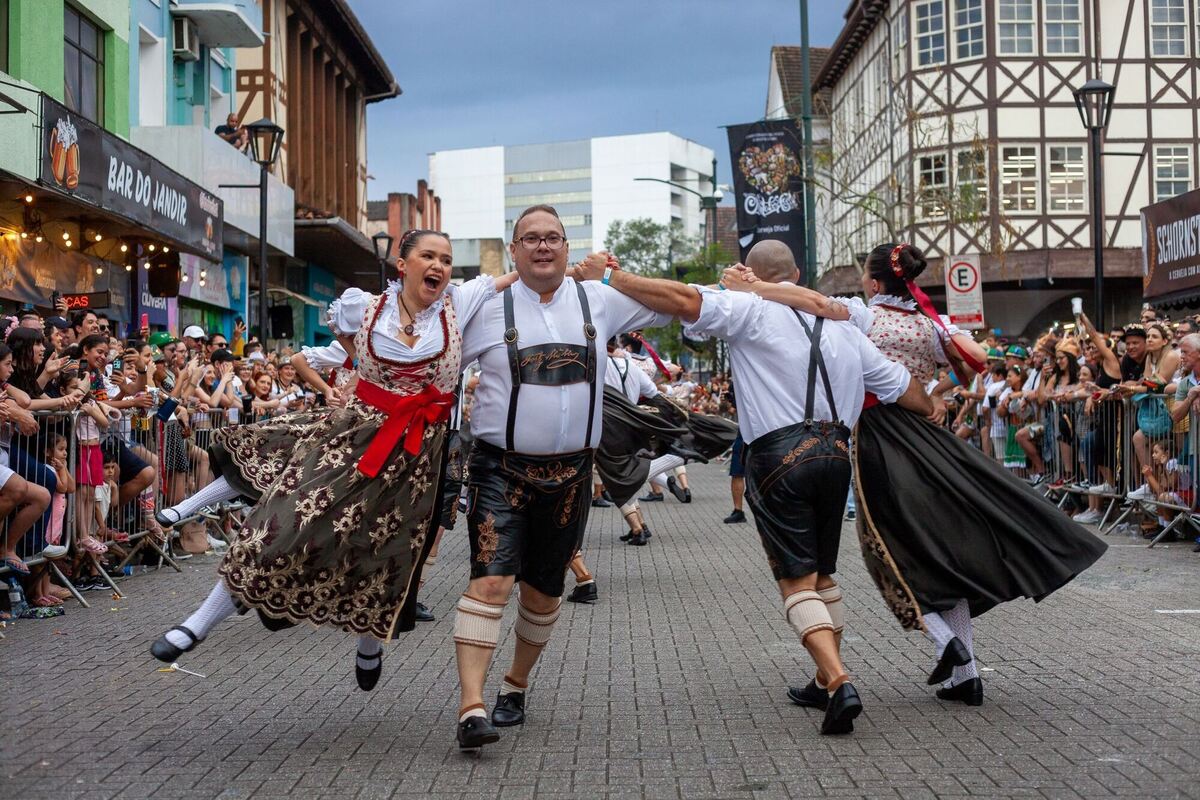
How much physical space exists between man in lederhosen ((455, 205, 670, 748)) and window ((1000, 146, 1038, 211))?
115 ft

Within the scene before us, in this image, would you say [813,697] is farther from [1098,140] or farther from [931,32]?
[931,32]

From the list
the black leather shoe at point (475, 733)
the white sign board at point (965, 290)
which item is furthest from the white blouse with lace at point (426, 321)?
the white sign board at point (965, 290)

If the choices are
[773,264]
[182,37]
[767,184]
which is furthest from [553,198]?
[773,264]

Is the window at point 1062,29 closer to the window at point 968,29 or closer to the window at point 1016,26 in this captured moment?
the window at point 1016,26

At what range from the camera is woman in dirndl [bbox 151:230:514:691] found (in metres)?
5.27

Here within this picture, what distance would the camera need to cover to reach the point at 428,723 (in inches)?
224

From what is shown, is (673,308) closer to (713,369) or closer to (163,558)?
(163,558)

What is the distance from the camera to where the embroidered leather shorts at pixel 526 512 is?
5.34m

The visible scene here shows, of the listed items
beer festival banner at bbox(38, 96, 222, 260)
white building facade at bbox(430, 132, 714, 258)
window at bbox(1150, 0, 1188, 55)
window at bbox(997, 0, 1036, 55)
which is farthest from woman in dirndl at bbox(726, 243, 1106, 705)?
white building facade at bbox(430, 132, 714, 258)

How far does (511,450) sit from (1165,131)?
120ft

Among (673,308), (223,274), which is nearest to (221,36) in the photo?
(223,274)

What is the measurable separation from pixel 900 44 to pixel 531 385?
37.8 m

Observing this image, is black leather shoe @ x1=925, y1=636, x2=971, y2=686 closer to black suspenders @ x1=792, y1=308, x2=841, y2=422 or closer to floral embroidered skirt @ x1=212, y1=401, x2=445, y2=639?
black suspenders @ x1=792, y1=308, x2=841, y2=422

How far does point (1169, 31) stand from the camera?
38312 millimetres
